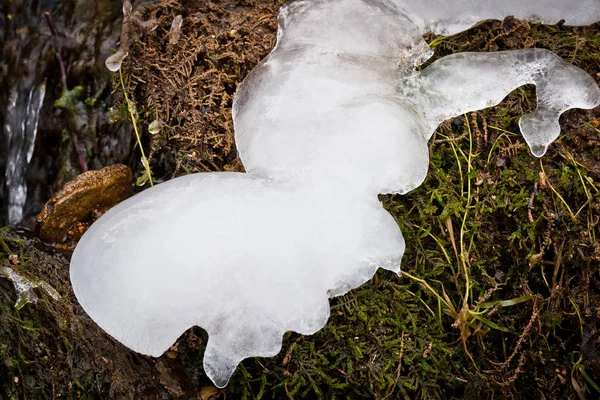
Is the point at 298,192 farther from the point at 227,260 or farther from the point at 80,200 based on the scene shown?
the point at 80,200

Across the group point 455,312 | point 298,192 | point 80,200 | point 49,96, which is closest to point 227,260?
point 298,192

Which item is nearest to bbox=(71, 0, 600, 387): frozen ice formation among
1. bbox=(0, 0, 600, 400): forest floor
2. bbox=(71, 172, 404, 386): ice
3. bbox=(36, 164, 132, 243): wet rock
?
bbox=(71, 172, 404, 386): ice

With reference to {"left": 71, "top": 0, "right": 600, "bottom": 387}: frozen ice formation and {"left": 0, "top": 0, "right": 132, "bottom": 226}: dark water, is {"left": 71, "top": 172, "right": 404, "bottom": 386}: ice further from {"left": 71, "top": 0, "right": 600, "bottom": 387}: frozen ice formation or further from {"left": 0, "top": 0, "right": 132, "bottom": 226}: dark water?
{"left": 0, "top": 0, "right": 132, "bottom": 226}: dark water

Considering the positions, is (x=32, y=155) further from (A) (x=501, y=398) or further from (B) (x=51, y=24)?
(A) (x=501, y=398)

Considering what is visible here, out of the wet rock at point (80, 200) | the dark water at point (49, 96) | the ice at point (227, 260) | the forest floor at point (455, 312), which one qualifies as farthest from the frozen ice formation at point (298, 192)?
the dark water at point (49, 96)

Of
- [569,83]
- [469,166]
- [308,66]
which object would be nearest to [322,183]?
[308,66]

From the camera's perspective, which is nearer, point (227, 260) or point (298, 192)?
point (227, 260)
